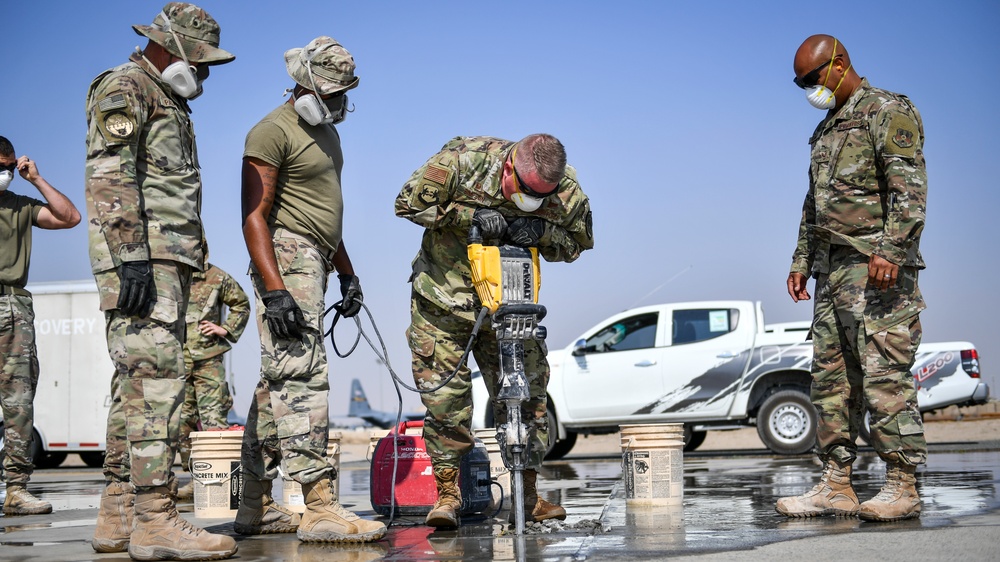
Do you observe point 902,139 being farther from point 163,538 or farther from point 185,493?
point 185,493

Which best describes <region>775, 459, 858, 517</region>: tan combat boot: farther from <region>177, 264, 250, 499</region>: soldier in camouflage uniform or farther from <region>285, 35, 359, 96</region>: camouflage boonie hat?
<region>177, 264, 250, 499</region>: soldier in camouflage uniform

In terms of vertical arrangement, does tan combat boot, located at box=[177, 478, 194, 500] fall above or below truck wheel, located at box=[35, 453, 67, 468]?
above

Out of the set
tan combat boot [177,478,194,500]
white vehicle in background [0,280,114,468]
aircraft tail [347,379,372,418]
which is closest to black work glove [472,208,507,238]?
tan combat boot [177,478,194,500]

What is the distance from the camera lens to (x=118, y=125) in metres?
4.59

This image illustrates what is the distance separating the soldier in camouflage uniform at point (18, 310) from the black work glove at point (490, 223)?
397 cm

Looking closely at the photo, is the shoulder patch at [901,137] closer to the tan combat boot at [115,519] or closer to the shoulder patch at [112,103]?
the shoulder patch at [112,103]

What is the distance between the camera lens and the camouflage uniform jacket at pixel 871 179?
5449 millimetres

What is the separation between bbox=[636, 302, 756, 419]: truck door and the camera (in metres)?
13.3

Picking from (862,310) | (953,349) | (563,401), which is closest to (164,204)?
(862,310)

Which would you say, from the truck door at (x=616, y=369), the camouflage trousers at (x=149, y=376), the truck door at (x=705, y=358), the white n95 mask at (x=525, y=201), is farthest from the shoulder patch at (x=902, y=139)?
the truck door at (x=616, y=369)

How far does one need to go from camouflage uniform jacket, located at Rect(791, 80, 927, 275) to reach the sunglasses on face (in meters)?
0.22

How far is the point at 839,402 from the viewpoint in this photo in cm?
573

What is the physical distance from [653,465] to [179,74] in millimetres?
3914

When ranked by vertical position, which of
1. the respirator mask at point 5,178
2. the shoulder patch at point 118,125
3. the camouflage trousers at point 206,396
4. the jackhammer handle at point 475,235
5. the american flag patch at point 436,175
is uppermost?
the respirator mask at point 5,178
